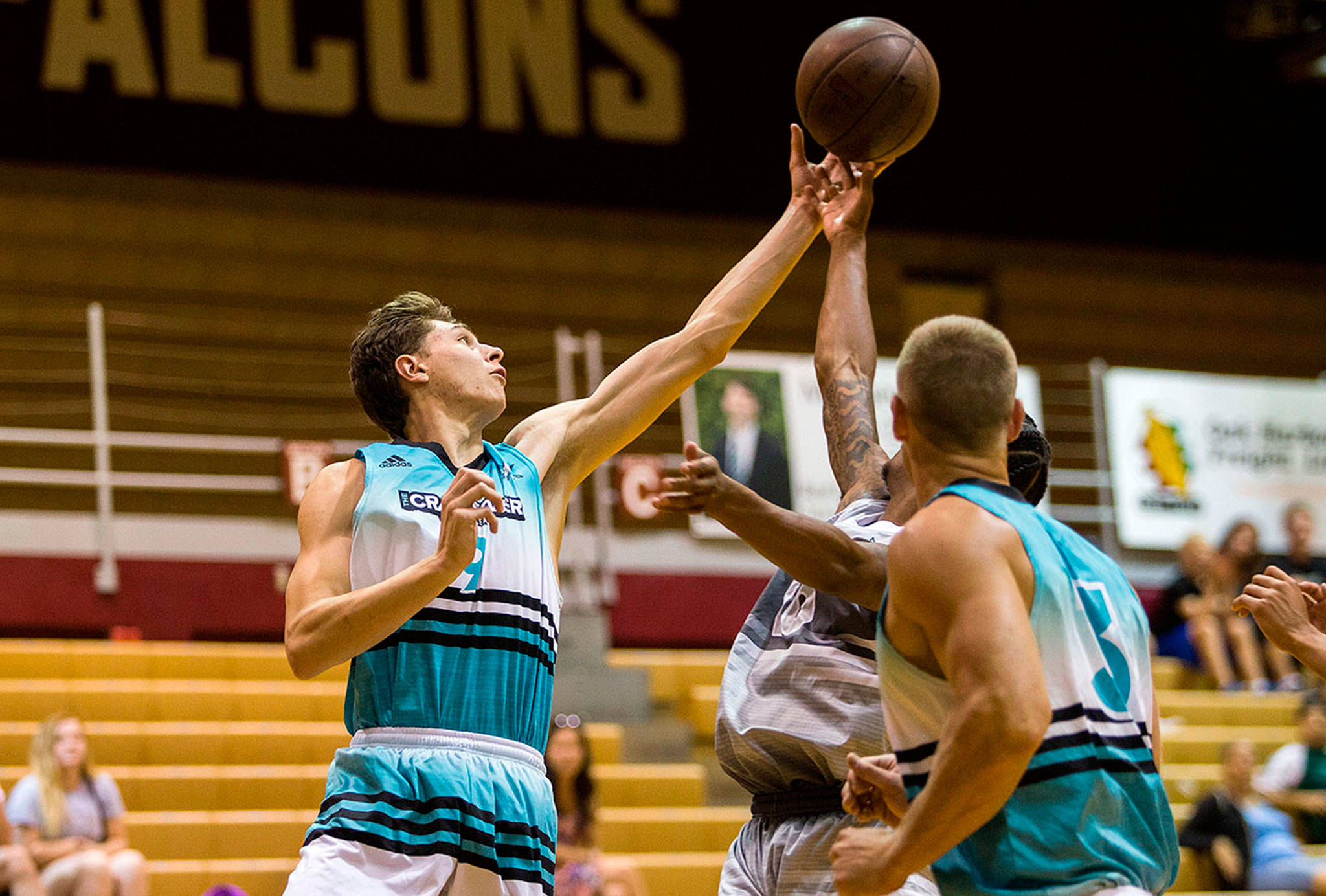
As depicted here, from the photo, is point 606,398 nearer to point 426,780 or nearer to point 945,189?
point 426,780

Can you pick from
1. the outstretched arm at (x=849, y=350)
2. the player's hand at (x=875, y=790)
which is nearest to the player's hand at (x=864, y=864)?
the player's hand at (x=875, y=790)

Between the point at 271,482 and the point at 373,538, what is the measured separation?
759cm

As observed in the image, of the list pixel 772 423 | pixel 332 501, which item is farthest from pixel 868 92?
pixel 772 423

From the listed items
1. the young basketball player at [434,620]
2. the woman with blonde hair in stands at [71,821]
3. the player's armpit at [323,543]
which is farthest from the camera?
the woman with blonde hair in stands at [71,821]

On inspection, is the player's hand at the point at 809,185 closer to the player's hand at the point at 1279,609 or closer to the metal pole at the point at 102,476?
the player's hand at the point at 1279,609

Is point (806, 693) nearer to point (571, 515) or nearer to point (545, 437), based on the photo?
point (545, 437)

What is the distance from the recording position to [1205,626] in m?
11.1

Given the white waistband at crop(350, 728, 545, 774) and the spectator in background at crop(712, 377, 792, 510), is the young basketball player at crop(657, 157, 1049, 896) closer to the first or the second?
the white waistband at crop(350, 728, 545, 774)

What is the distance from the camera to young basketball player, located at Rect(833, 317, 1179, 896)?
2.43 metres

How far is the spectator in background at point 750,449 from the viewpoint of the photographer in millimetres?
10297

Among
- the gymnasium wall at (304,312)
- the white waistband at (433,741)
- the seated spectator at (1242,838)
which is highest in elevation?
the gymnasium wall at (304,312)

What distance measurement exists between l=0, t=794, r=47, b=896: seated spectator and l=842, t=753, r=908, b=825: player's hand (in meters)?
4.97

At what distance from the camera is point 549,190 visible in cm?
1237

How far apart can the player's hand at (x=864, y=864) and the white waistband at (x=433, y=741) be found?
3.20ft
